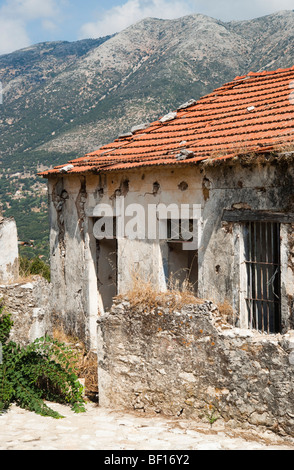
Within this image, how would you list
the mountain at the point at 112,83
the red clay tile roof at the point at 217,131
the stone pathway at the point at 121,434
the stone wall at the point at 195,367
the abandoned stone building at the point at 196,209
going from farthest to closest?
the mountain at the point at 112,83, the red clay tile roof at the point at 217,131, the abandoned stone building at the point at 196,209, the stone wall at the point at 195,367, the stone pathway at the point at 121,434

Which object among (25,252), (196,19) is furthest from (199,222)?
(196,19)

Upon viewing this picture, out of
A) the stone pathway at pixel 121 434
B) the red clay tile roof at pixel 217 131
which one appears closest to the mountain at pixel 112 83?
the red clay tile roof at pixel 217 131

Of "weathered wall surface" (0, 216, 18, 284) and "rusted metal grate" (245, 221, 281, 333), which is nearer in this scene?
"rusted metal grate" (245, 221, 281, 333)

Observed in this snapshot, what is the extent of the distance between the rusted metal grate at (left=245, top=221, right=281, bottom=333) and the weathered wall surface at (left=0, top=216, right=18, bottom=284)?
4045 millimetres

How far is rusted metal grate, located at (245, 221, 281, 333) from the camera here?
26.6 ft

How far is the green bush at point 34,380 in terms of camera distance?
23.5 feet

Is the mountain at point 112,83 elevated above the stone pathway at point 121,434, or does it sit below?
above

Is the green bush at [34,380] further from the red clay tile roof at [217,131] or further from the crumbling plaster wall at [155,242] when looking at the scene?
the red clay tile roof at [217,131]

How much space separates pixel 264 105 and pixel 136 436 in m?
6.61

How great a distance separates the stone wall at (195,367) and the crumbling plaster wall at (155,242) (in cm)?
188

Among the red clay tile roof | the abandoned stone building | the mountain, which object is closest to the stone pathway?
the abandoned stone building

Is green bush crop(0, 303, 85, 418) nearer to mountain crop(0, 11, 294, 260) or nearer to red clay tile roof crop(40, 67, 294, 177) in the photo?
red clay tile roof crop(40, 67, 294, 177)

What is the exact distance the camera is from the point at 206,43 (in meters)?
66.1

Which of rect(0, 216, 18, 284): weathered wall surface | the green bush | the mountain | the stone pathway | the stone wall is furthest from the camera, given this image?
the mountain
